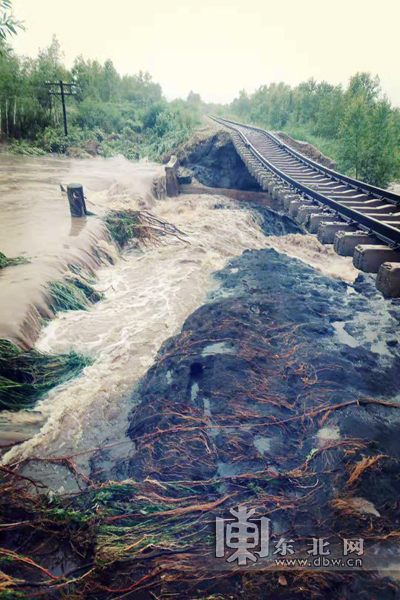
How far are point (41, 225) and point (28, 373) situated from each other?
18.1 ft

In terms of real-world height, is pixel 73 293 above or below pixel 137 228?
below

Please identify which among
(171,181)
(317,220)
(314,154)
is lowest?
(317,220)

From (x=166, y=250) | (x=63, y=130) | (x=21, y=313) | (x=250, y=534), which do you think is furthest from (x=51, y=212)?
(x=63, y=130)

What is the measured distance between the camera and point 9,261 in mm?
6910

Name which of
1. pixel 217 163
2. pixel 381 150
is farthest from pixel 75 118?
pixel 381 150

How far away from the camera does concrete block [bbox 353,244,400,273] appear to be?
14.6 feet

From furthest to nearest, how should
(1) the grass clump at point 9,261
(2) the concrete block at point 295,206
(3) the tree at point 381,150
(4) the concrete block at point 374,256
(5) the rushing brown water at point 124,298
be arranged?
(3) the tree at point 381,150 < (2) the concrete block at point 295,206 < (1) the grass clump at point 9,261 < (4) the concrete block at point 374,256 < (5) the rushing brown water at point 124,298

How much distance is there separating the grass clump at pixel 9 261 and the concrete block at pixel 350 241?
19.9 ft

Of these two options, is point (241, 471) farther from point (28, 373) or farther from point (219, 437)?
point (28, 373)

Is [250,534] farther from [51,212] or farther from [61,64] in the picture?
[61,64]

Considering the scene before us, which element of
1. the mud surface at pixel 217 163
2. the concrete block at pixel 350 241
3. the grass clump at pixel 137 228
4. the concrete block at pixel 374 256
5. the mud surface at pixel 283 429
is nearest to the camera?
the mud surface at pixel 283 429

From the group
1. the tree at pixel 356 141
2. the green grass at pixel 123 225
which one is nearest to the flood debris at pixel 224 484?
the green grass at pixel 123 225

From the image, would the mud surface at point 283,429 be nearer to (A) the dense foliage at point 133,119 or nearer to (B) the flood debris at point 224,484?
(B) the flood debris at point 224,484

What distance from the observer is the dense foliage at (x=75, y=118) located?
67.7 feet
